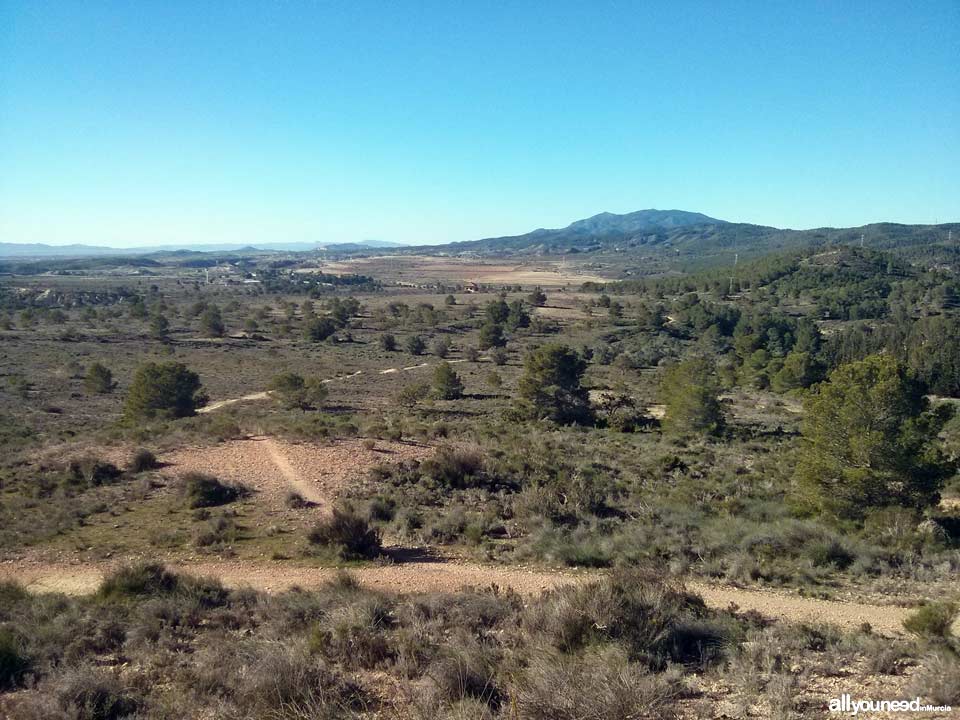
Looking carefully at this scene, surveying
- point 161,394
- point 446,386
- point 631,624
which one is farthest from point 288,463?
point 446,386

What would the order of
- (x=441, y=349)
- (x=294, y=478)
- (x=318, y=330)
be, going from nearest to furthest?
(x=294, y=478) → (x=441, y=349) → (x=318, y=330)

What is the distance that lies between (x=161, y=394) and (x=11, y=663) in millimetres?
23336

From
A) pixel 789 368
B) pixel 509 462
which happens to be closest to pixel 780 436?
pixel 509 462

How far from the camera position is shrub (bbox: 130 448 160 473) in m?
17.6

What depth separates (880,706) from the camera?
5.98 metres

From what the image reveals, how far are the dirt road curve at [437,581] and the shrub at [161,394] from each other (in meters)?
17.4

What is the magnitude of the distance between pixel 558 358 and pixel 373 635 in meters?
→ 24.3

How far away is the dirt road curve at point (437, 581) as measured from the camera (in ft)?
30.3

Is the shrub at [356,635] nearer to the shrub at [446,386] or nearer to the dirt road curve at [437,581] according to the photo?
the dirt road curve at [437,581]

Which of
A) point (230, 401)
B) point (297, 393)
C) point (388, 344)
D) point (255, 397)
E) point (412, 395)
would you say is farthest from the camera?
point (388, 344)

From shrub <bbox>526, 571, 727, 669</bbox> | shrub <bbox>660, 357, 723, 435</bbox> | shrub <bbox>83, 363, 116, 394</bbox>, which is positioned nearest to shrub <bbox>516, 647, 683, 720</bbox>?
shrub <bbox>526, 571, 727, 669</bbox>

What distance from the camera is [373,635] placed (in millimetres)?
7531

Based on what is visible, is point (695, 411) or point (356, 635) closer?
point (356, 635)

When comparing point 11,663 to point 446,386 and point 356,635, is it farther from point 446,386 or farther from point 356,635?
point 446,386
